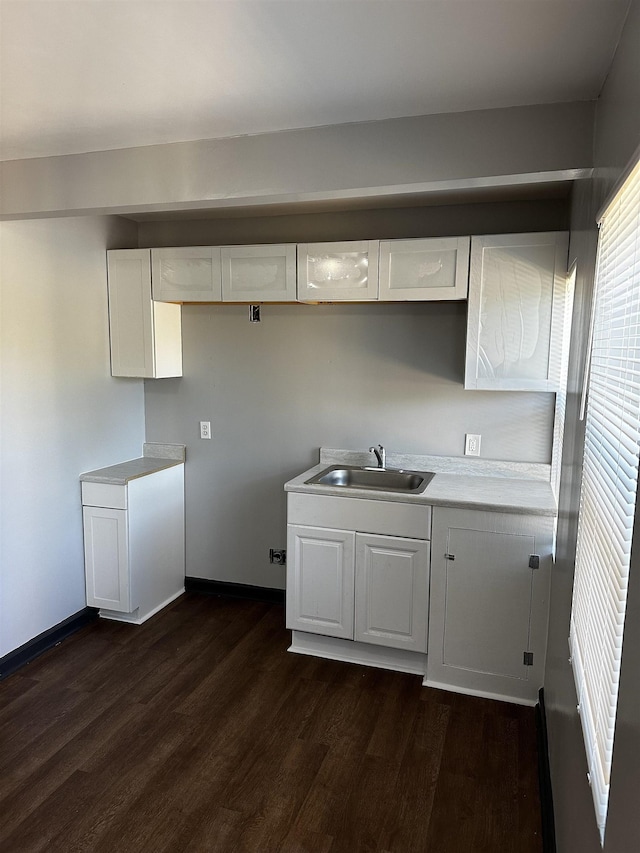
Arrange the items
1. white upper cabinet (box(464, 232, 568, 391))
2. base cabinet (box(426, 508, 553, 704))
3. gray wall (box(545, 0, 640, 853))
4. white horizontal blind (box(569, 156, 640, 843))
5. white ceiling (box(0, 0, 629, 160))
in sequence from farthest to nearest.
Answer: white upper cabinet (box(464, 232, 568, 391)) < base cabinet (box(426, 508, 553, 704)) < white ceiling (box(0, 0, 629, 160)) < white horizontal blind (box(569, 156, 640, 843)) < gray wall (box(545, 0, 640, 853))

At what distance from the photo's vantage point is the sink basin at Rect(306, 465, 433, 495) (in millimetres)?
3373

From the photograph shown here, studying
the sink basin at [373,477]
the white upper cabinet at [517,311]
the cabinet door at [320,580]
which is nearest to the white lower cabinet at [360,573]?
the cabinet door at [320,580]

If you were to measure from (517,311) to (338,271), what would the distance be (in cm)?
91

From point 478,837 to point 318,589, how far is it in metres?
1.34

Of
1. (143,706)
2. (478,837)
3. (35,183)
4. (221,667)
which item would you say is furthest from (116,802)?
(35,183)

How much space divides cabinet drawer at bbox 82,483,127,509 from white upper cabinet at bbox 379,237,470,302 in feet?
5.83

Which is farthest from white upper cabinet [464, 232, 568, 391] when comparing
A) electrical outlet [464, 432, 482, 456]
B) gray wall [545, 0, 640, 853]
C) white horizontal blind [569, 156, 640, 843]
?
white horizontal blind [569, 156, 640, 843]

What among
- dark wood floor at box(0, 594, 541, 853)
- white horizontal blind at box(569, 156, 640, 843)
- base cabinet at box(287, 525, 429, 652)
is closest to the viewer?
white horizontal blind at box(569, 156, 640, 843)

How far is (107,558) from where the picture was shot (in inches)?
137

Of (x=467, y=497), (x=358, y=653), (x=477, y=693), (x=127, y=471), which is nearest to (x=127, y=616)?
(x=127, y=471)

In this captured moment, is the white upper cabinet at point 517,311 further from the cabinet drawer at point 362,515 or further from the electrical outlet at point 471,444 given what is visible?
the cabinet drawer at point 362,515

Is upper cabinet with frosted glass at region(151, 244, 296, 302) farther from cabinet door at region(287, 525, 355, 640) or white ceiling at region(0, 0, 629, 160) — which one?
cabinet door at region(287, 525, 355, 640)

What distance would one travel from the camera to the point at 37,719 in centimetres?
268

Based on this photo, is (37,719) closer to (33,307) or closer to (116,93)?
(33,307)
